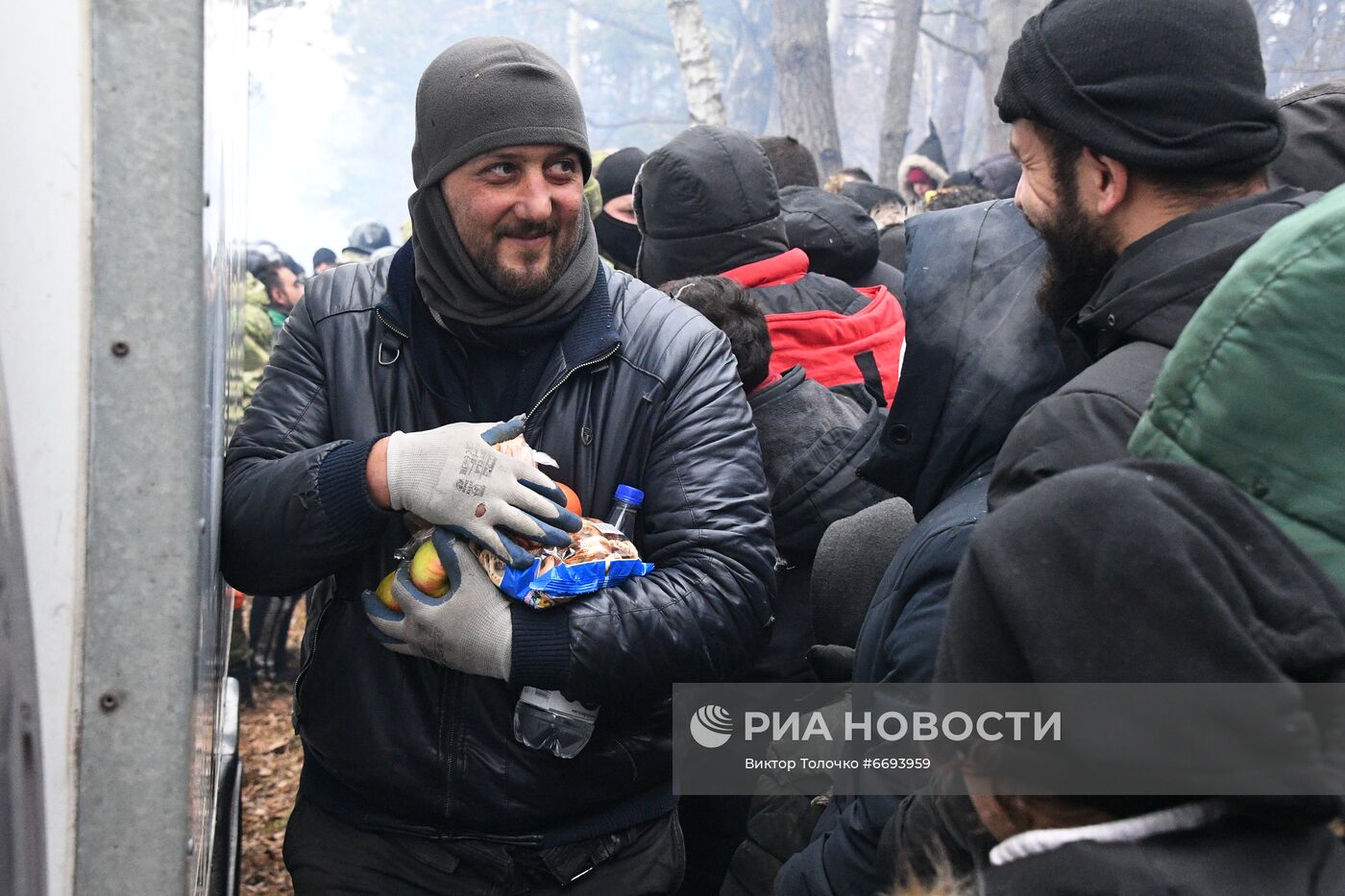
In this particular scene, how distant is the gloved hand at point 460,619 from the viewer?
2.27 m

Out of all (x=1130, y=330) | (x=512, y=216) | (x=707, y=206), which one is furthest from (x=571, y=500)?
(x=707, y=206)

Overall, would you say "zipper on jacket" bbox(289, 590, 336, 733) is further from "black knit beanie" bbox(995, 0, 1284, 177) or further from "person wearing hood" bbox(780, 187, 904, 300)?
"person wearing hood" bbox(780, 187, 904, 300)

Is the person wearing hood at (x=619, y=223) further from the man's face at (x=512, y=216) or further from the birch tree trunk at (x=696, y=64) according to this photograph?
the birch tree trunk at (x=696, y=64)

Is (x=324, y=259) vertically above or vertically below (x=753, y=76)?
below

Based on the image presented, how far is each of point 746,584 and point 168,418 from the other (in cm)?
110

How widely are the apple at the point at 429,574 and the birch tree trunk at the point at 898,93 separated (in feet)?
53.2

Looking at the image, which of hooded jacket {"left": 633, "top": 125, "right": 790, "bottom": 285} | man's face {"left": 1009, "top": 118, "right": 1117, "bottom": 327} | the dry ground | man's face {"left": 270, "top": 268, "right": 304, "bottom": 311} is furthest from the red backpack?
man's face {"left": 270, "top": 268, "right": 304, "bottom": 311}

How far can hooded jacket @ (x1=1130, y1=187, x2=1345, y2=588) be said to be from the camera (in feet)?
3.98

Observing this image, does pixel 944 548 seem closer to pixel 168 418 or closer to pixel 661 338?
pixel 661 338

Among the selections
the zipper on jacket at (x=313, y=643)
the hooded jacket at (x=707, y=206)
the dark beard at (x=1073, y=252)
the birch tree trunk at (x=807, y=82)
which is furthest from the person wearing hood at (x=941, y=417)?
the birch tree trunk at (x=807, y=82)

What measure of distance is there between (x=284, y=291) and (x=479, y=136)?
750 cm

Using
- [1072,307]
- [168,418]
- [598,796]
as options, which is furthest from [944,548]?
[168,418]

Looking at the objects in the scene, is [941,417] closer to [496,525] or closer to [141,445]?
[496,525]

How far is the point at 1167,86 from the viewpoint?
1.78 meters
